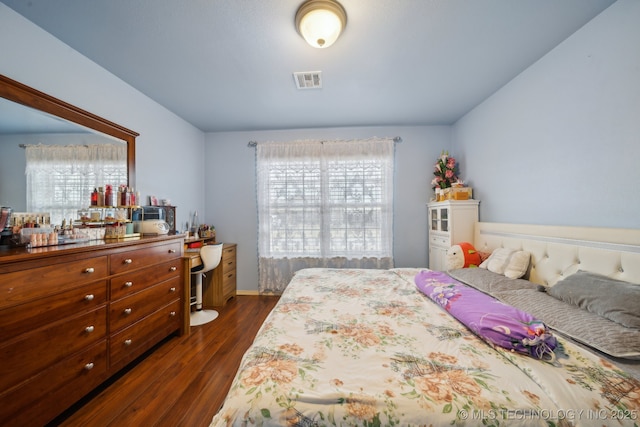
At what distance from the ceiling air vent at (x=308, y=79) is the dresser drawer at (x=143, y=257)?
2047 mm

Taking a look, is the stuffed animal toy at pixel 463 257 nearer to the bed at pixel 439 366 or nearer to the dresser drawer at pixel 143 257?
the bed at pixel 439 366

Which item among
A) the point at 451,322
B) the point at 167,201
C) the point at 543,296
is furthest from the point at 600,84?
the point at 167,201

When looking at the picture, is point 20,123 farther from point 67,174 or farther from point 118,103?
point 118,103

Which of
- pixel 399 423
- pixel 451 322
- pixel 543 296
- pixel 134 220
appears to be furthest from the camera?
pixel 134 220

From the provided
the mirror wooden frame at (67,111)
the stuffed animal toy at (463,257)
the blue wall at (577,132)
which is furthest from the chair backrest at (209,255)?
the blue wall at (577,132)

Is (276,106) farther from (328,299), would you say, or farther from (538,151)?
(538,151)

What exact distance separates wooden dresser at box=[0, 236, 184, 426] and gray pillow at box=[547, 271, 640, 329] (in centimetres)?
290

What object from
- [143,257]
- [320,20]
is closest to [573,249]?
[320,20]

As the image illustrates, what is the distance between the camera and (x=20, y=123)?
1.49 meters

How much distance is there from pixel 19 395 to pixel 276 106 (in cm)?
293

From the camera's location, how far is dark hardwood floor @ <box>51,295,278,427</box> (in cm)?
134

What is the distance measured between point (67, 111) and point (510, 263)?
3844 mm

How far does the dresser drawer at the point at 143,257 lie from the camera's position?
1625mm

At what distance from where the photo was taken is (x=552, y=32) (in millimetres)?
1614
